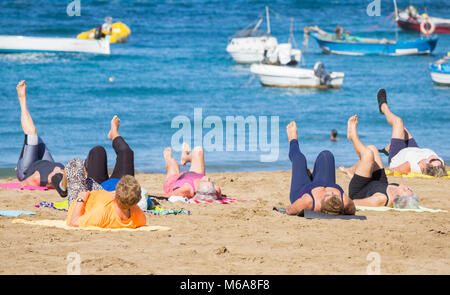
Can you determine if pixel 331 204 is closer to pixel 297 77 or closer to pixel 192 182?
pixel 192 182

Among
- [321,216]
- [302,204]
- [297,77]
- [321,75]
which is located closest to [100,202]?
[302,204]

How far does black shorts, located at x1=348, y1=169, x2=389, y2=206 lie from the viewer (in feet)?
26.0

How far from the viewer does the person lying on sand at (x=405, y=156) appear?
10.2 m

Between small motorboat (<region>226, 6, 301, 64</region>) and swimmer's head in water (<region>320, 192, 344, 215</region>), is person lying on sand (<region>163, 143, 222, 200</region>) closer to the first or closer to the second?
swimmer's head in water (<region>320, 192, 344, 215</region>)

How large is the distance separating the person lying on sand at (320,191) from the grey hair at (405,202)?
812 millimetres

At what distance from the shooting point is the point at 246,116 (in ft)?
66.8

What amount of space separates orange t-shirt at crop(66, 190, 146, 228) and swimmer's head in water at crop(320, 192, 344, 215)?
1951 mm

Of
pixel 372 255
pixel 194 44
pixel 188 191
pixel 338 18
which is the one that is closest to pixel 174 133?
pixel 188 191

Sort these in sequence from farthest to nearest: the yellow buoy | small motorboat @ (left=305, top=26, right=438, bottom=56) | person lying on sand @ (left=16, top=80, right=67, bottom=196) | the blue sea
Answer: the yellow buoy, small motorboat @ (left=305, top=26, right=438, bottom=56), the blue sea, person lying on sand @ (left=16, top=80, right=67, bottom=196)

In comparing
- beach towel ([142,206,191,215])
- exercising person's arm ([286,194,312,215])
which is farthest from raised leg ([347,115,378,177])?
beach towel ([142,206,191,215])

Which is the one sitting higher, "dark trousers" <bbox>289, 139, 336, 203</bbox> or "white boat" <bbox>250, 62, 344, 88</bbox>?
"white boat" <bbox>250, 62, 344, 88</bbox>
